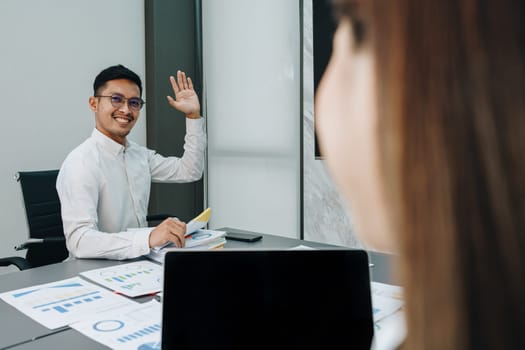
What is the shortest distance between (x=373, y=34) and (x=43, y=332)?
41.8 inches

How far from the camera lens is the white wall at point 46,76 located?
9.05ft

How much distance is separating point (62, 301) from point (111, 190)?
34.8 inches

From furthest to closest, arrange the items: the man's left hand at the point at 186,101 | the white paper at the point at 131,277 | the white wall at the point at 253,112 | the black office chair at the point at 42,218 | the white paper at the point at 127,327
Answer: the white wall at the point at 253,112
the man's left hand at the point at 186,101
the black office chair at the point at 42,218
the white paper at the point at 131,277
the white paper at the point at 127,327

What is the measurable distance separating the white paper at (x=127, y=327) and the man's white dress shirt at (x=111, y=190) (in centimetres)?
51

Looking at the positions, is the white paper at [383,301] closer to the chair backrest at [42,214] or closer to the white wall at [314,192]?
the chair backrest at [42,214]

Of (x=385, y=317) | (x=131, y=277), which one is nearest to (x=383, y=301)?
(x=385, y=317)

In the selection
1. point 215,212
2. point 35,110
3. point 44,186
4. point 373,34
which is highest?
point 35,110

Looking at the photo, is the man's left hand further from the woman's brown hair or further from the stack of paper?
the woman's brown hair

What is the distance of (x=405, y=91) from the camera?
0.29 metres

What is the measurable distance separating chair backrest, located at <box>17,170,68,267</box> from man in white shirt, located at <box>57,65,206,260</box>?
0.78 feet

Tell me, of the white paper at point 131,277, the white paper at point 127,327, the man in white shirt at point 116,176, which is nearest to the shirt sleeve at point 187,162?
the man in white shirt at point 116,176

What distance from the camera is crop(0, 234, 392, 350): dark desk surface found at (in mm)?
999

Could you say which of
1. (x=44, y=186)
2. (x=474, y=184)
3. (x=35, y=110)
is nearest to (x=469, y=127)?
(x=474, y=184)

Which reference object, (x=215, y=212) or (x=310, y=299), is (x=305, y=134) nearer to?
(x=215, y=212)
